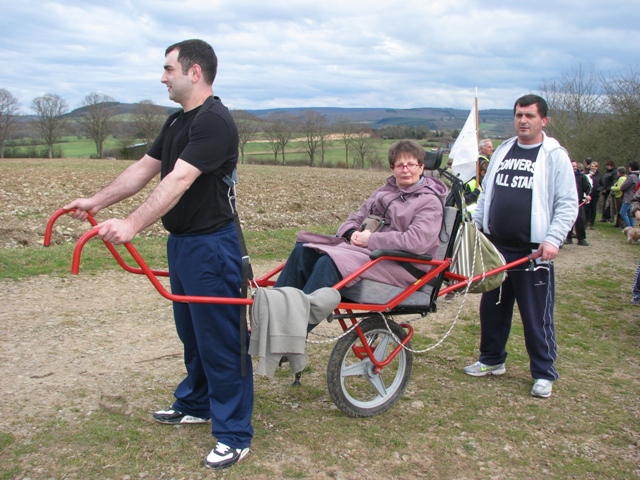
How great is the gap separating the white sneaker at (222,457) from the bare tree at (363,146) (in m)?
53.2

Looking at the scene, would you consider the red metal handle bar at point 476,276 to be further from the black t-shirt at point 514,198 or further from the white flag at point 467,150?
the white flag at point 467,150

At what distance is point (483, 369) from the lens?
4.84 m

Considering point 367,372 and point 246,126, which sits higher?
point 246,126

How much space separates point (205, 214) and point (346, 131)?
201 ft

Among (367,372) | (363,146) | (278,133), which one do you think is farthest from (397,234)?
(278,133)

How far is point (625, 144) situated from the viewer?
910 inches

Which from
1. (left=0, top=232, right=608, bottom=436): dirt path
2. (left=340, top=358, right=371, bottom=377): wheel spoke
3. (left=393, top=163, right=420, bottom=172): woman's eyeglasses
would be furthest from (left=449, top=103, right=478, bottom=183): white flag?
(left=340, top=358, right=371, bottom=377): wheel spoke

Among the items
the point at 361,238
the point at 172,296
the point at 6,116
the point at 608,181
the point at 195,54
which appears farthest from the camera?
the point at 6,116

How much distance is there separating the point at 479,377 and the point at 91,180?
20.5 metres

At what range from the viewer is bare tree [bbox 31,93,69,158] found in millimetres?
58438

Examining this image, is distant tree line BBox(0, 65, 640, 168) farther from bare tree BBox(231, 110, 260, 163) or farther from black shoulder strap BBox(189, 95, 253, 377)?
black shoulder strap BBox(189, 95, 253, 377)

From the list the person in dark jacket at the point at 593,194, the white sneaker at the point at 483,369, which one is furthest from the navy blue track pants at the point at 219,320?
the person in dark jacket at the point at 593,194

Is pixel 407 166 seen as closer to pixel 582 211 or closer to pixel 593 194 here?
pixel 582 211

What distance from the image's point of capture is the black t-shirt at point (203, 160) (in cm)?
299
